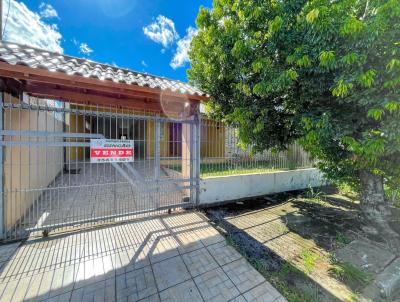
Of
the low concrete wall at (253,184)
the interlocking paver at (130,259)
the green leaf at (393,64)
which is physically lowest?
the interlocking paver at (130,259)

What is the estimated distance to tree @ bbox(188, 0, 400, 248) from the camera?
105 inches

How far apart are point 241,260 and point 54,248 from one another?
119 inches

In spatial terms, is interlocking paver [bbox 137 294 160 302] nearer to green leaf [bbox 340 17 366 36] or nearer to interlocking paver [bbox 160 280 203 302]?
interlocking paver [bbox 160 280 203 302]

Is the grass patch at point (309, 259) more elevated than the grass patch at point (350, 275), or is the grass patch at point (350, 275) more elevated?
the grass patch at point (309, 259)

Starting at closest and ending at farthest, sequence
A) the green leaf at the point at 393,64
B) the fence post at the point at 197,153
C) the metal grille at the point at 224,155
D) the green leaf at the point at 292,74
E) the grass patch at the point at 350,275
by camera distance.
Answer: the green leaf at the point at 393,64
the grass patch at the point at 350,275
the green leaf at the point at 292,74
the fence post at the point at 197,153
the metal grille at the point at 224,155

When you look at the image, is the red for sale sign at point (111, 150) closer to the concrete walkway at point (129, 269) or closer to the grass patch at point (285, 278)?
the concrete walkway at point (129, 269)

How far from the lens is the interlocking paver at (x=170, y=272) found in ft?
7.88

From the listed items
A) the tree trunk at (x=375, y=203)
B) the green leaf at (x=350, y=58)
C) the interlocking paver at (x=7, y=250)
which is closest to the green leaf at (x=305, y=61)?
the green leaf at (x=350, y=58)

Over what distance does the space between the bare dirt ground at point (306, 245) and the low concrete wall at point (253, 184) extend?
0.33 m

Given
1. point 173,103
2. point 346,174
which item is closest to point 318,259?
point 346,174

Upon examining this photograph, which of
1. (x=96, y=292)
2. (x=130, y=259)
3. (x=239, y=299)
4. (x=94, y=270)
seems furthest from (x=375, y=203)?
(x=94, y=270)

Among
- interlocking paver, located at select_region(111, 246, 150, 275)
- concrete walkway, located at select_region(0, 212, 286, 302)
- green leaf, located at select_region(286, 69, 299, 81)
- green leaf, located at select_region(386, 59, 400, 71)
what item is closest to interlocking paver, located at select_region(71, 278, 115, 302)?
concrete walkway, located at select_region(0, 212, 286, 302)

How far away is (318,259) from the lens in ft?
9.79

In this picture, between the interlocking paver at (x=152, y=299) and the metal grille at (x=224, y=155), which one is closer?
the interlocking paver at (x=152, y=299)
